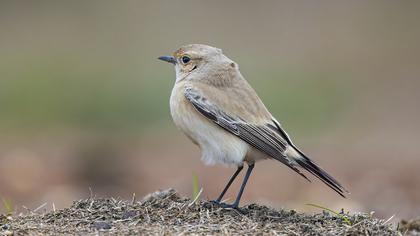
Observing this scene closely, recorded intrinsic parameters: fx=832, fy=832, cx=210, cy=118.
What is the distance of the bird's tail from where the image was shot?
8180mm

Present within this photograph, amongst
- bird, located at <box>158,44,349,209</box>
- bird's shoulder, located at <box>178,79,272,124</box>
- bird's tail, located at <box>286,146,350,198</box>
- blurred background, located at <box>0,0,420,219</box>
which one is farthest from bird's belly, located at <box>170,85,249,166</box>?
blurred background, located at <box>0,0,420,219</box>

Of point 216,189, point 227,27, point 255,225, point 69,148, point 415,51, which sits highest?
point 227,27

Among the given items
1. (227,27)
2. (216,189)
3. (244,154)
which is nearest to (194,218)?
(244,154)

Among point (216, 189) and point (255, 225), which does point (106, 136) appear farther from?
point (255, 225)

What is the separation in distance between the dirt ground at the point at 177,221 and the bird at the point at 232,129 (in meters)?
0.47

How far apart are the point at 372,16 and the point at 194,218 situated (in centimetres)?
2558

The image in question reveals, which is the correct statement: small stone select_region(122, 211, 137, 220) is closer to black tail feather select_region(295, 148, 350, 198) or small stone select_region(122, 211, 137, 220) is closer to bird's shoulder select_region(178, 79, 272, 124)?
bird's shoulder select_region(178, 79, 272, 124)

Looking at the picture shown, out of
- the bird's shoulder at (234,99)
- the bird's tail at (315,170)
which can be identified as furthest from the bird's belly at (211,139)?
the bird's tail at (315,170)

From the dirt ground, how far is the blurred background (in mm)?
3083

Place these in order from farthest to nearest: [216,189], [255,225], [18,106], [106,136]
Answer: [18,106] < [106,136] < [216,189] < [255,225]

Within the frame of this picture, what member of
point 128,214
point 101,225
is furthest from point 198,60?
point 101,225

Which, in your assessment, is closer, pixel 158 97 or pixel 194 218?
pixel 194 218

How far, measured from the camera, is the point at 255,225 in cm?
733

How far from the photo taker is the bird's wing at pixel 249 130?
8.35m
